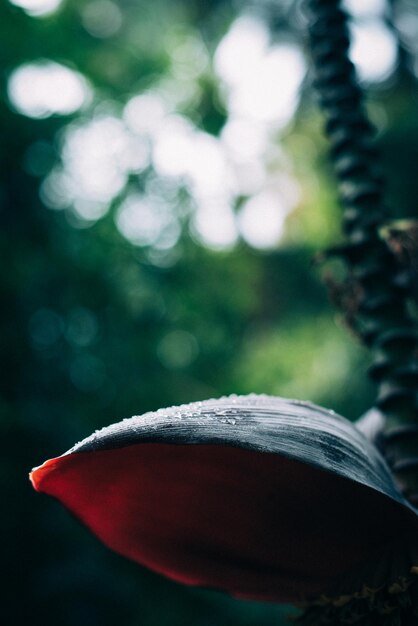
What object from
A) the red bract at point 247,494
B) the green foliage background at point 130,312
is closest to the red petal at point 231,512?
the red bract at point 247,494

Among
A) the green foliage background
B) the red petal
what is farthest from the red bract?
the green foliage background

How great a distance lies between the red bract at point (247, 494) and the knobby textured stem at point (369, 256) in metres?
0.06

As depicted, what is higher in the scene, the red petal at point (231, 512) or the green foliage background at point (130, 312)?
the green foliage background at point (130, 312)

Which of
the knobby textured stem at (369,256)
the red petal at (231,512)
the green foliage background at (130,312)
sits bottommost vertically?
the red petal at (231,512)

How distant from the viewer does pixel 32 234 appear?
3.66m

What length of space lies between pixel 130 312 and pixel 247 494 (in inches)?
138

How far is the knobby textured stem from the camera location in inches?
25.6

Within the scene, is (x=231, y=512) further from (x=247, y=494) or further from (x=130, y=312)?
(x=130, y=312)

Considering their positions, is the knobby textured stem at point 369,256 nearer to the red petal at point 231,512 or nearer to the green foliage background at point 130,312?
the red petal at point 231,512

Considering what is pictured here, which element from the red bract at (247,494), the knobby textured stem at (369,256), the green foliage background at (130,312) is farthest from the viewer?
the green foliage background at (130,312)

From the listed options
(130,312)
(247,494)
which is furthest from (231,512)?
(130,312)

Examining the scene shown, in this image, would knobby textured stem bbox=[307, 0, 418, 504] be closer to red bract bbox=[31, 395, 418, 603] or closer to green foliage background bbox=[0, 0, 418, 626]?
red bract bbox=[31, 395, 418, 603]

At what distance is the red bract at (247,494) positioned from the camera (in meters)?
0.52

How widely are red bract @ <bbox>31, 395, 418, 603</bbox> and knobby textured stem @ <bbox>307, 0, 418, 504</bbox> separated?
0.06 metres
